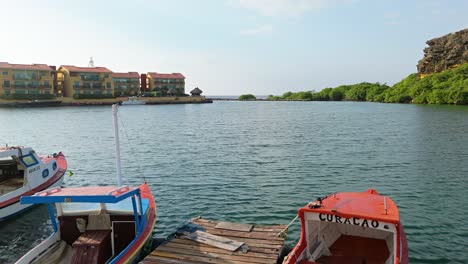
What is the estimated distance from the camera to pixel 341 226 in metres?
13.3

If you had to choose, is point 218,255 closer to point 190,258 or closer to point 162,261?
point 190,258

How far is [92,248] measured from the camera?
459 inches

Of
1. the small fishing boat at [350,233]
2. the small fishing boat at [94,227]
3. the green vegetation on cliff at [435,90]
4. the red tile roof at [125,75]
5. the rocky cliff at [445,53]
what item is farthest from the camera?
the red tile roof at [125,75]

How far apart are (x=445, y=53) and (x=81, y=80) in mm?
156145

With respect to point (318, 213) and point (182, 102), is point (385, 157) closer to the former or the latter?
point (318, 213)

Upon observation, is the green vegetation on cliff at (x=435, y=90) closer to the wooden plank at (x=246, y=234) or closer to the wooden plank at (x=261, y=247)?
the wooden plank at (x=246, y=234)

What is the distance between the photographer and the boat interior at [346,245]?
1191 centimetres

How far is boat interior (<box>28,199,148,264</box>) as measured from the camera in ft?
40.3

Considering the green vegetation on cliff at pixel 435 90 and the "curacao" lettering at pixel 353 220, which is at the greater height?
the green vegetation on cliff at pixel 435 90

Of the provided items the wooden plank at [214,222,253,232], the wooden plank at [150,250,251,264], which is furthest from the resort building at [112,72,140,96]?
the wooden plank at [150,250,251,264]

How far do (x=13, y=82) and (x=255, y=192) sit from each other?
446ft

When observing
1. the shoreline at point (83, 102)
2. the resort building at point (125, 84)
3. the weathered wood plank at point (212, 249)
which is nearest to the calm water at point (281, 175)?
the weathered wood plank at point (212, 249)

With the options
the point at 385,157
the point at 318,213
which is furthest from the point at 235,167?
the point at 318,213

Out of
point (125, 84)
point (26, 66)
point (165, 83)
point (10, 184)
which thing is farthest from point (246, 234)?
point (165, 83)
